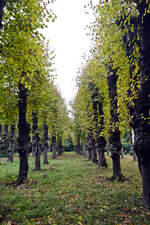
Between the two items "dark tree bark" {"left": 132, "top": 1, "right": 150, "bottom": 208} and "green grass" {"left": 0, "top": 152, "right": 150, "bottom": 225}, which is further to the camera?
"dark tree bark" {"left": 132, "top": 1, "right": 150, "bottom": 208}

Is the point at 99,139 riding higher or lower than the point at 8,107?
lower

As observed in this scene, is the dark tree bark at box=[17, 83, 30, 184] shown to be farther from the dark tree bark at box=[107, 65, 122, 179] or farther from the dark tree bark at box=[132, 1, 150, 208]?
the dark tree bark at box=[132, 1, 150, 208]

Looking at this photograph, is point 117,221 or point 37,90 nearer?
point 117,221

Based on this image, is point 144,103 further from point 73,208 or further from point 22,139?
point 22,139

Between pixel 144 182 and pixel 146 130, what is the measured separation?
6.65 ft

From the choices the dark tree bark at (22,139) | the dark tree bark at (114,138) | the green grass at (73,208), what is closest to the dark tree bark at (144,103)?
the green grass at (73,208)

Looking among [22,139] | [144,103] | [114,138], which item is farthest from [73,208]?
[22,139]

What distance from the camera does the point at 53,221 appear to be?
5.01 metres

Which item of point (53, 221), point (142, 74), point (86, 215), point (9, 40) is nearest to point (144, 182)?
point (86, 215)

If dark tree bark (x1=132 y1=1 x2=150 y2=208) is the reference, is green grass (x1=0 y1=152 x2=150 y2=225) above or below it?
below

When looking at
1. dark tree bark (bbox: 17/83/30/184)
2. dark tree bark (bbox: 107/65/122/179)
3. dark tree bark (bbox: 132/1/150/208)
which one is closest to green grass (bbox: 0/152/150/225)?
dark tree bark (bbox: 132/1/150/208)

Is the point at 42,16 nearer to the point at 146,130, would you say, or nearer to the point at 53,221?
the point at 146,130

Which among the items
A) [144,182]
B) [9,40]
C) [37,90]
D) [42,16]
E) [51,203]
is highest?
[42,16]

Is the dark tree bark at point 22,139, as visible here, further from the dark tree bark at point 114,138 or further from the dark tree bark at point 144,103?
the dark tree bark at point 144,103
